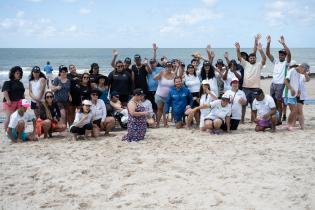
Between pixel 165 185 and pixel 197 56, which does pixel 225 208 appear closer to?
pixel 165 185

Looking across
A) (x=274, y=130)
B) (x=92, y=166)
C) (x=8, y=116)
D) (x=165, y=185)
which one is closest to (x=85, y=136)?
(x=8, y=116)

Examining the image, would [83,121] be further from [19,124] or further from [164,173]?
[164,173]

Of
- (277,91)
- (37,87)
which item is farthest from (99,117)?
(277,91)

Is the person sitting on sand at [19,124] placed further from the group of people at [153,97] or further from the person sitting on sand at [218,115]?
the person sitting on sand at [218,115]

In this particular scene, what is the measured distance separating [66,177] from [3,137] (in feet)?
10.8

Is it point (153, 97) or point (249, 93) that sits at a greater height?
point (249, 93)

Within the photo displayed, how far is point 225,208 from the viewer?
3.81 metres

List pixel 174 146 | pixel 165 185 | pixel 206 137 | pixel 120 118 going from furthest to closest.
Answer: pixel 120 118 → pixel 206 137 → pixel 174 146 → pixel 165 185

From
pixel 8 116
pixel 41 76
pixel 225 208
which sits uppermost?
pixel 41 76

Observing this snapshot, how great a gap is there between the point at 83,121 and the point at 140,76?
6.45 ft

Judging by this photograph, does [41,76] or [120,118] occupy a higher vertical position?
[41,76]

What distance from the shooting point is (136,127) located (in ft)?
22.7

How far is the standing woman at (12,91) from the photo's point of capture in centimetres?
706

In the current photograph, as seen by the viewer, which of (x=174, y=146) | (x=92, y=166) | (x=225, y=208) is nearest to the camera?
(x=225, y=208)
